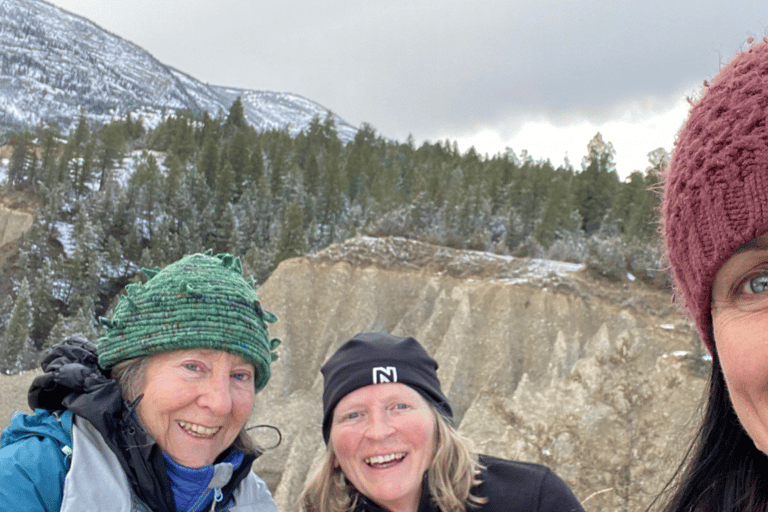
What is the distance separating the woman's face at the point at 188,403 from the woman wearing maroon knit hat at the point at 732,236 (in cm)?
198

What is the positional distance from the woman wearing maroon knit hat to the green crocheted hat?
1.91 m

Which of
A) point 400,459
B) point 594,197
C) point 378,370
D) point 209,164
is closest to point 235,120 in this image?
point 209,164

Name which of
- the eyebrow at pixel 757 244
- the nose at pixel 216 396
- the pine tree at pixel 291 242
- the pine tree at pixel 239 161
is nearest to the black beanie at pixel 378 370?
the nose at pixel 216 396

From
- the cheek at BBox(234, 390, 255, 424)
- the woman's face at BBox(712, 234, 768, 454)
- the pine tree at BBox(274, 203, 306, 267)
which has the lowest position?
the cheek at BBox(234, 390, 255, 424)

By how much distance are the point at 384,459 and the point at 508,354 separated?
56.5ft

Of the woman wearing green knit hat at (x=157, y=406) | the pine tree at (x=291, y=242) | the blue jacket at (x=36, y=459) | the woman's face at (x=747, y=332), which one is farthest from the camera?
the pine tree at (x=291, y=242)

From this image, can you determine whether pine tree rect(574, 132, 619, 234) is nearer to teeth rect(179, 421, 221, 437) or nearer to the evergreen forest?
the evergreen forest

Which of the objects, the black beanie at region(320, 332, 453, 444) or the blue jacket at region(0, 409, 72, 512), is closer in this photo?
the blue jacket at region(0, 409, 72, 512)

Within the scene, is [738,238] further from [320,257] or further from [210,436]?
[320,257]

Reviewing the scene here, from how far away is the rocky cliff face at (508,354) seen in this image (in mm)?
10453

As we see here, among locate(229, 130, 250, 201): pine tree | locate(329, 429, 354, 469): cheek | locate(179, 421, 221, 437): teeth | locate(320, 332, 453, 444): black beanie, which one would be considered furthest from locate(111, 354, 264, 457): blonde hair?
locate(229, 130, 250, 201): pine tree

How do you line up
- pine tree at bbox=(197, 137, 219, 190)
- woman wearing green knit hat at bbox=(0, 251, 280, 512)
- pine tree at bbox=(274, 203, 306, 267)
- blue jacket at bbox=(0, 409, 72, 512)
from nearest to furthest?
blue jacket at bbox=(0, 409, 72, 512) < woman wearing green knit hat at bbox=(0, 251, 280, 512) < pine tree at bbox=(274, 203, 306, 267) < pine tree at bbox=(197, 137, 219, 190)

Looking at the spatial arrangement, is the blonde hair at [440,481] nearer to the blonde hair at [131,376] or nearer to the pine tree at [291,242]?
the blonde hair at [131,376]

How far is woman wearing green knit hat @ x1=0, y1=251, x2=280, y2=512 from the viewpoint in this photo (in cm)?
227
